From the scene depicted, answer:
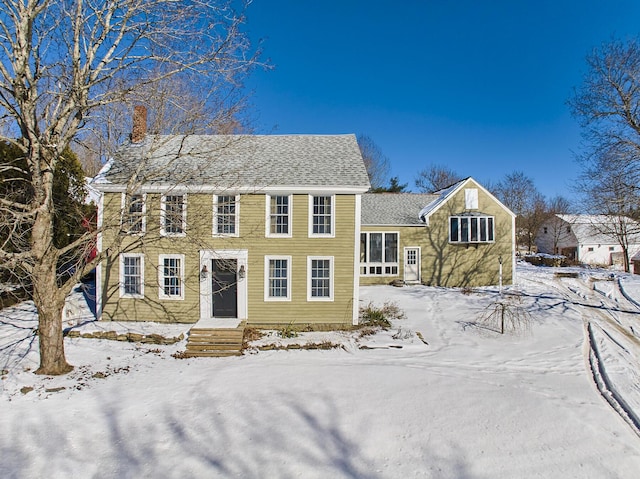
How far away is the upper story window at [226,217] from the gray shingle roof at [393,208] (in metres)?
10.2

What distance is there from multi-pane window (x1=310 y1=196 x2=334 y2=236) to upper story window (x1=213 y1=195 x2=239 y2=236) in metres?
2.89

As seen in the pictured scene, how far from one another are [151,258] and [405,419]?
34.0 ft

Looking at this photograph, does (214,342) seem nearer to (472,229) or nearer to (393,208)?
(393,208)

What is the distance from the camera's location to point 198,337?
10.5 meters

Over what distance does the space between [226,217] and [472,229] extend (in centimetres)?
1557

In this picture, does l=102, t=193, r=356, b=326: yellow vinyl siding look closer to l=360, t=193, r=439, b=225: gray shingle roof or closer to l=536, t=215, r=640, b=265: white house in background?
l=360, t=193, r=439, b=225: gray shingle roof

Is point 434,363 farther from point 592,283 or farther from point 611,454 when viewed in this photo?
point 592,283

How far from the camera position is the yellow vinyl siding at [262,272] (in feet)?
40.6

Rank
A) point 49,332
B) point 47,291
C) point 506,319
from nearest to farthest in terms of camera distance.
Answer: point 47,291 < point 49,332 < point 506,319

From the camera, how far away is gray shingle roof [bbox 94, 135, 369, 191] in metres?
12.1

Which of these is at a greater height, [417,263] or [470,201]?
[470,201]

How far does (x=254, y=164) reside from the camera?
43.2 feet

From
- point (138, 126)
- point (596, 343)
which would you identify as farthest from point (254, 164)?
point (596, 343)

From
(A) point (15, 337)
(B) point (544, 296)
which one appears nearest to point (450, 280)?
(B) point (544, 296)
